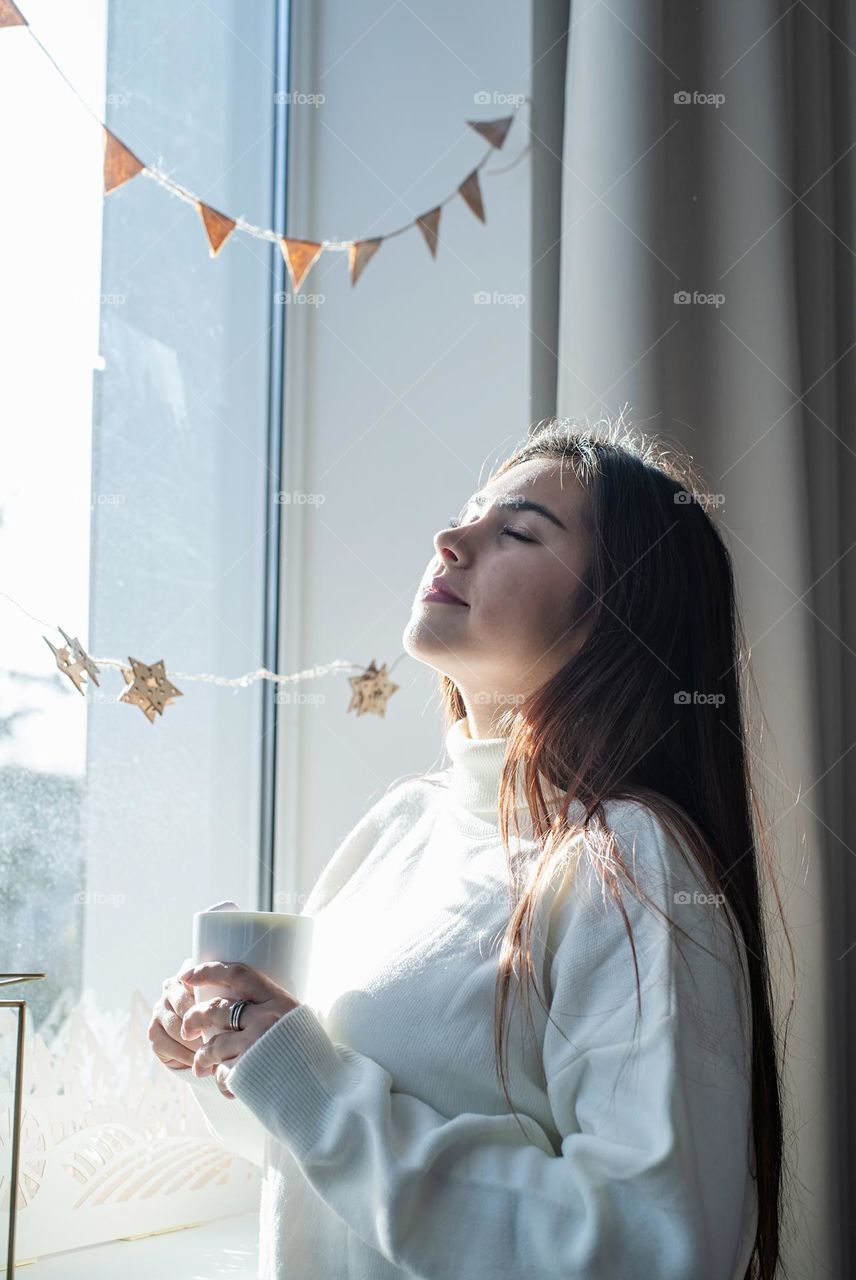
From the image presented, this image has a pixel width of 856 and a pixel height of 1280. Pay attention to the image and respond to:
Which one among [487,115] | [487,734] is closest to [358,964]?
[487,734]

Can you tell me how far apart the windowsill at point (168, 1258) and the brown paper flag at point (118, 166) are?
0.98 metres

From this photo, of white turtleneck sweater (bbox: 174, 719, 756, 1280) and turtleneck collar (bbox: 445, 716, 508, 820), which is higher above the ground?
turtleneck collar (bbox: 445, 716, 508, 820)

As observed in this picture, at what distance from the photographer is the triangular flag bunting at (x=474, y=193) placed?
1364mm

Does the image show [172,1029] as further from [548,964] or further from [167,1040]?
[548,964]

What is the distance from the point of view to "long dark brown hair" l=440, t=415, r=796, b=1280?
35.0 inches

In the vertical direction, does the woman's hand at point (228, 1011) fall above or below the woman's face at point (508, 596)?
below

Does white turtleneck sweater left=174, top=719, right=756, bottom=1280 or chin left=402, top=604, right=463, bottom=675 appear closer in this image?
white turtleneck sweater left=174, top=719, right=756, bottom=1280

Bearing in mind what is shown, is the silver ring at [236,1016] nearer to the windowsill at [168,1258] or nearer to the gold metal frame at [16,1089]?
the gold metal frame at [16,1089]

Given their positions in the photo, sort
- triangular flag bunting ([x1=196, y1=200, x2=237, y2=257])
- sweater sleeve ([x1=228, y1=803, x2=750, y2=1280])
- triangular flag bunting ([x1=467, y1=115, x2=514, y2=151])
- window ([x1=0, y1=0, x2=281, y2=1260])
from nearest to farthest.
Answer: sweater sleeve ([x1=228, y1=803, x2=750, y2=1280]), window ([x1=0, y1=0, x2=281, y2=1260]), triangular flag bunting ([x1=196, y1=200, x2=237, y2=257]), triangular flag bunting ([x1=467, y1=115, x2=514, y2=151])

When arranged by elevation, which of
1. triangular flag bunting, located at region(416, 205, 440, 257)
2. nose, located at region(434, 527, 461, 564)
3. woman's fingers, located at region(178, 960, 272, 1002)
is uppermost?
triangular flag bunting, located at region(416, 205, 440, 257)

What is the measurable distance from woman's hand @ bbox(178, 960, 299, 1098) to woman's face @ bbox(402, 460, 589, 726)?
0.30m

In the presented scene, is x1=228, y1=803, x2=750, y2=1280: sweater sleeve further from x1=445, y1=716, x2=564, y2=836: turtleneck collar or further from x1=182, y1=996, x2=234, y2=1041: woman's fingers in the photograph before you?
x1=445, y1=716, x2=564, y2=836: turtleneck collar

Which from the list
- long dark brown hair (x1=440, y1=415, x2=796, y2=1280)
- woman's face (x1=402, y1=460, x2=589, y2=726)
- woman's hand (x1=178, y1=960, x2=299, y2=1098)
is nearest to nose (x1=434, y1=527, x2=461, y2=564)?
woman's face (x1=402, y1=460, x2=589, y2=726)

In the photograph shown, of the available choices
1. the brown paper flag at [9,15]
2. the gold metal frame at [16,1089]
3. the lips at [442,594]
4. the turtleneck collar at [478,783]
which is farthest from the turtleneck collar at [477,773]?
the brown paper flag at [9,15]
